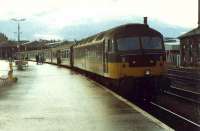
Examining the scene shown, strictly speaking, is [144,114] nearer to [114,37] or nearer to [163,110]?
[163,110]

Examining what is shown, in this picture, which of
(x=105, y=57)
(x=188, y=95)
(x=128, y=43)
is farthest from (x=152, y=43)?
(x=188, y=95)

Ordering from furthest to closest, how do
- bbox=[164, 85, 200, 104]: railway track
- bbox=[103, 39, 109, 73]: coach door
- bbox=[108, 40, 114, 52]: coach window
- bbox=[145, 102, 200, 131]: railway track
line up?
bbox=[103, 39, 109, 73]: coach door < bbox=[108, 40, 114, 52]: coach window < bbox=[164, 85, 200, 104]: railway track < bbox=[145, 102, 200, 131]: railway track

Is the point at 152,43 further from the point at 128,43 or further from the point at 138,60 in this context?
the point at 138,60

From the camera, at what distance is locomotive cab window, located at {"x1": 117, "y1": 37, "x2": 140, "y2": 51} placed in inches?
866

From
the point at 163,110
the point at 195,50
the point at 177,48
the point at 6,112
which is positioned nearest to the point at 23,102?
the point at 6,112

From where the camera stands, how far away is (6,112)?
51.5ft

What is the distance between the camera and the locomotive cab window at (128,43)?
2200cm

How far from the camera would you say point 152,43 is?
2225 centimetres

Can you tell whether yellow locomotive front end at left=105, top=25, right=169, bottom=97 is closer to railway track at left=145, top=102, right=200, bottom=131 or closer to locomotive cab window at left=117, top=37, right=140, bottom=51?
locomotive cab window at left=117, top=37, right=140, bottom=51

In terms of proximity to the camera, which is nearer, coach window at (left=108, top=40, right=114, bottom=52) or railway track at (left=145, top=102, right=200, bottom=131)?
railway track at (left=145, top=102, right=200, bottom=131)

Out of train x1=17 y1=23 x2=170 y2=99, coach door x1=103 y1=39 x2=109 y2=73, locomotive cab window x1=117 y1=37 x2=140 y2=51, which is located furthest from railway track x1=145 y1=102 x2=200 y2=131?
coach door x1=103 y1=39 x2=109 y2=73

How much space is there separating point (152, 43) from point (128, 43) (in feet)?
3.00

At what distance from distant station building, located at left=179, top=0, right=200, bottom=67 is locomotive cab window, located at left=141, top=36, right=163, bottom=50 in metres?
46.6

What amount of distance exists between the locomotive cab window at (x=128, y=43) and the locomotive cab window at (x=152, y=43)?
23cm
